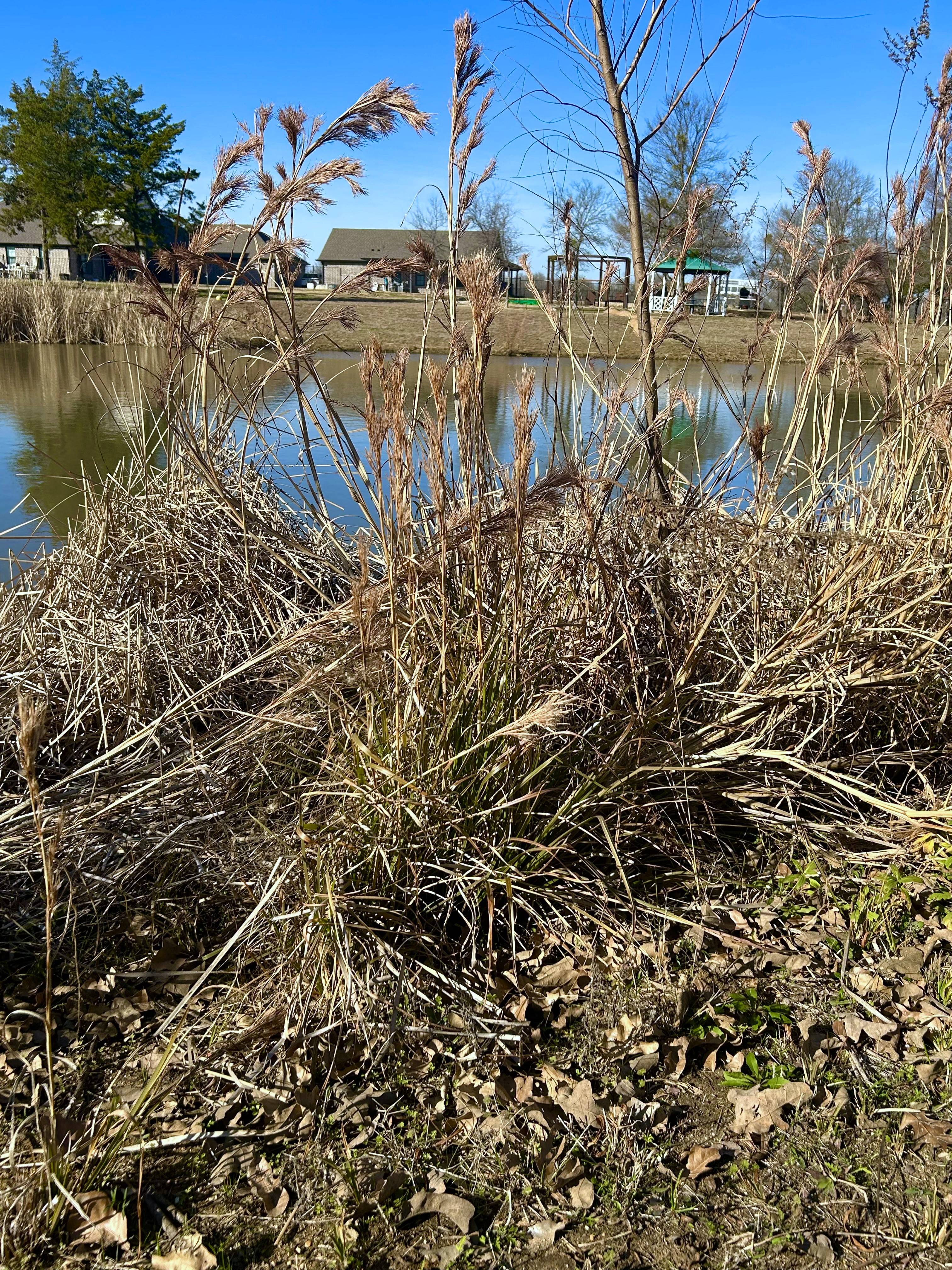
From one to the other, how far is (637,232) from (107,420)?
8026 millimetres

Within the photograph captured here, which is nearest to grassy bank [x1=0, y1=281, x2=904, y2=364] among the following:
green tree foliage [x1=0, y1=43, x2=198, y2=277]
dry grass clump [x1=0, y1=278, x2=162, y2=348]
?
dry grass clump [x1=0, y1=278, x2=162, y2=348]

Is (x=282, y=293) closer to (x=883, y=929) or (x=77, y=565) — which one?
(x=77, y=565)

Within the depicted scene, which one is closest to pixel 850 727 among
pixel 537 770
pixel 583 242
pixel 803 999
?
pixel 803 999

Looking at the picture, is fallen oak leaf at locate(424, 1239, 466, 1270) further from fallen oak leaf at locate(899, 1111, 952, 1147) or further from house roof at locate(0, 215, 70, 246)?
house roof at locate(0, 215, 70, 246)

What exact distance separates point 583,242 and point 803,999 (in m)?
2.68

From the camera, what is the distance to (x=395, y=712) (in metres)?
2.02

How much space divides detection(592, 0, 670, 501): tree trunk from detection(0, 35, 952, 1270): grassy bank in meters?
0.07

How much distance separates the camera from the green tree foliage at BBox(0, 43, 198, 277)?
32250 mm

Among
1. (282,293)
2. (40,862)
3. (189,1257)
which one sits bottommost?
(189,1257)

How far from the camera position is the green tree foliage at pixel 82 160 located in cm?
3225

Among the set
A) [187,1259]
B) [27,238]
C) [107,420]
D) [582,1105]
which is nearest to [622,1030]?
[582,1105]

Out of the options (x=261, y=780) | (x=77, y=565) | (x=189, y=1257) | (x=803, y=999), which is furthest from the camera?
(x=77, y=565)

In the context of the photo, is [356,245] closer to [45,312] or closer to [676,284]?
[45,312]

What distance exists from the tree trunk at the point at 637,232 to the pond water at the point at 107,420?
4.9 inches
